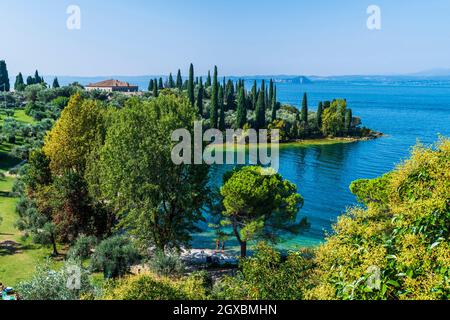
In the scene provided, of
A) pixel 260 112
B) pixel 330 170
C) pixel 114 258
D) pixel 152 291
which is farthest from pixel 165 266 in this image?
pixel 260 112

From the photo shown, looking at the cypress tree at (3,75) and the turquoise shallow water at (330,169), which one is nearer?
the turquoise shallow water at (330,169)

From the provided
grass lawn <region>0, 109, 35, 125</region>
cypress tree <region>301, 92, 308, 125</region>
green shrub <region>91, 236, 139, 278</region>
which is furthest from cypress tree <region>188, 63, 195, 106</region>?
green shrub <region>91, 236, 139, 278</region>

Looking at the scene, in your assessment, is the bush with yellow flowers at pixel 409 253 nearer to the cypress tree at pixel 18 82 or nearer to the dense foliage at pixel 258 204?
the dense foliage at pixel 258 204

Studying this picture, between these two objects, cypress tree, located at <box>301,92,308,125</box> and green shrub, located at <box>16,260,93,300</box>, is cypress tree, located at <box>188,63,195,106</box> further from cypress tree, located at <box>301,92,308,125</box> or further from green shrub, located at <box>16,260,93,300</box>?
green shrub, located at <box>16,260,93,300</box>

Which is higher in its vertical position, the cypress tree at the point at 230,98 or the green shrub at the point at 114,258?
the cypress tree at the point at 230,98

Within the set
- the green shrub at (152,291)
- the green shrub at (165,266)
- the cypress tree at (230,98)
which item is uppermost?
the cypress tree at (230,98)

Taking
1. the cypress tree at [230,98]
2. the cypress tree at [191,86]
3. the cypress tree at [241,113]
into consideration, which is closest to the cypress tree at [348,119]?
the cypress tree at [241,113]

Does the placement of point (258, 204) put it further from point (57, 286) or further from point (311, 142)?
point (311, 142)

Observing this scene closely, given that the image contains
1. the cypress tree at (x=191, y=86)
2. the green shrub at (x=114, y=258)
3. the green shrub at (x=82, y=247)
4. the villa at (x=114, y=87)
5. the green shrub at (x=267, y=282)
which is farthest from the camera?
the villa at (x=114, y=87)

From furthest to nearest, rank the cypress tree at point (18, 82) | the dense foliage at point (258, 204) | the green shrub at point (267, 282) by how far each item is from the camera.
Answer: the cypress tree at point (18, 82), the dense foliage at point (258, 204), the green shrub at point (267, 282)
